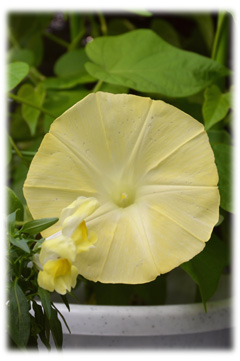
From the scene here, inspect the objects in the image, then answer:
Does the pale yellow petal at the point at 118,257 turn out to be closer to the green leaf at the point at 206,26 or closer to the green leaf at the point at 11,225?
the green leaf at the point at 11,225

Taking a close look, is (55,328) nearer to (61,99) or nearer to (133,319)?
(133,319)

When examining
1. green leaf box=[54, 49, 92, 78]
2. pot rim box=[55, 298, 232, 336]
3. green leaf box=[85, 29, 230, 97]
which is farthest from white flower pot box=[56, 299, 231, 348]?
green leaf box=[54, 49, 92, 78]

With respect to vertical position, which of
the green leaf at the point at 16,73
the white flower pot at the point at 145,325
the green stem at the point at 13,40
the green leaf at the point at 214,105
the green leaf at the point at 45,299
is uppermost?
the green leaf at the point at 16,73

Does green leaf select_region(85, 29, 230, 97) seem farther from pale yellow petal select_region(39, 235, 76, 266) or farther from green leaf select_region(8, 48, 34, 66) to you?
pale yellow petal select_region(39, 235, 76, 266)

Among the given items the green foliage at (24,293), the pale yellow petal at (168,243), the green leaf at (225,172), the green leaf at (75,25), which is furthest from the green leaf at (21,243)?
the green leaf at (75,25)
